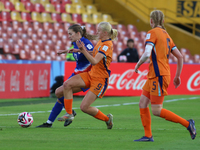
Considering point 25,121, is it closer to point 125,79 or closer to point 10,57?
point 125,79

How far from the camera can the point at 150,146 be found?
18.5 feet

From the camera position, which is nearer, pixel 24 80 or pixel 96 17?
pixel 24 80

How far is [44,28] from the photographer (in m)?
21.1

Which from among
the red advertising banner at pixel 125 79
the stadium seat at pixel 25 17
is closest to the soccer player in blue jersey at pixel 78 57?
the red advertising banner at pixel 125 79

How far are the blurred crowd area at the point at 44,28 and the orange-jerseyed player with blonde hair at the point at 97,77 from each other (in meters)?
10.9

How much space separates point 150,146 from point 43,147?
1.41 metres

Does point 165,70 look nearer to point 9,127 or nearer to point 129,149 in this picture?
point 129,149

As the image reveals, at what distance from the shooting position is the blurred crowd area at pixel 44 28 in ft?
62.4

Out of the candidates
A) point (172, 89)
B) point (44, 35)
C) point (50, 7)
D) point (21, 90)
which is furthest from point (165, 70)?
point (50, 7)

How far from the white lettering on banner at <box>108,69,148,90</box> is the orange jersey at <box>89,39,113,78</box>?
8.96 meters

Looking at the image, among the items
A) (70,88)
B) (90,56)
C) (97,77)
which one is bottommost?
(70,88)

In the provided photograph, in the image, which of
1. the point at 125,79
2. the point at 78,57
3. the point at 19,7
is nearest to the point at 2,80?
the point at 125,79

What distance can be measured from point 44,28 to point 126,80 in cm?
653

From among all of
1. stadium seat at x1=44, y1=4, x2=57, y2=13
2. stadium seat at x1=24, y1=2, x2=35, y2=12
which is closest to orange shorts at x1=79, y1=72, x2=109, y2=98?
stadium seat at x1=24, y1=2, x2=35, y2=12
